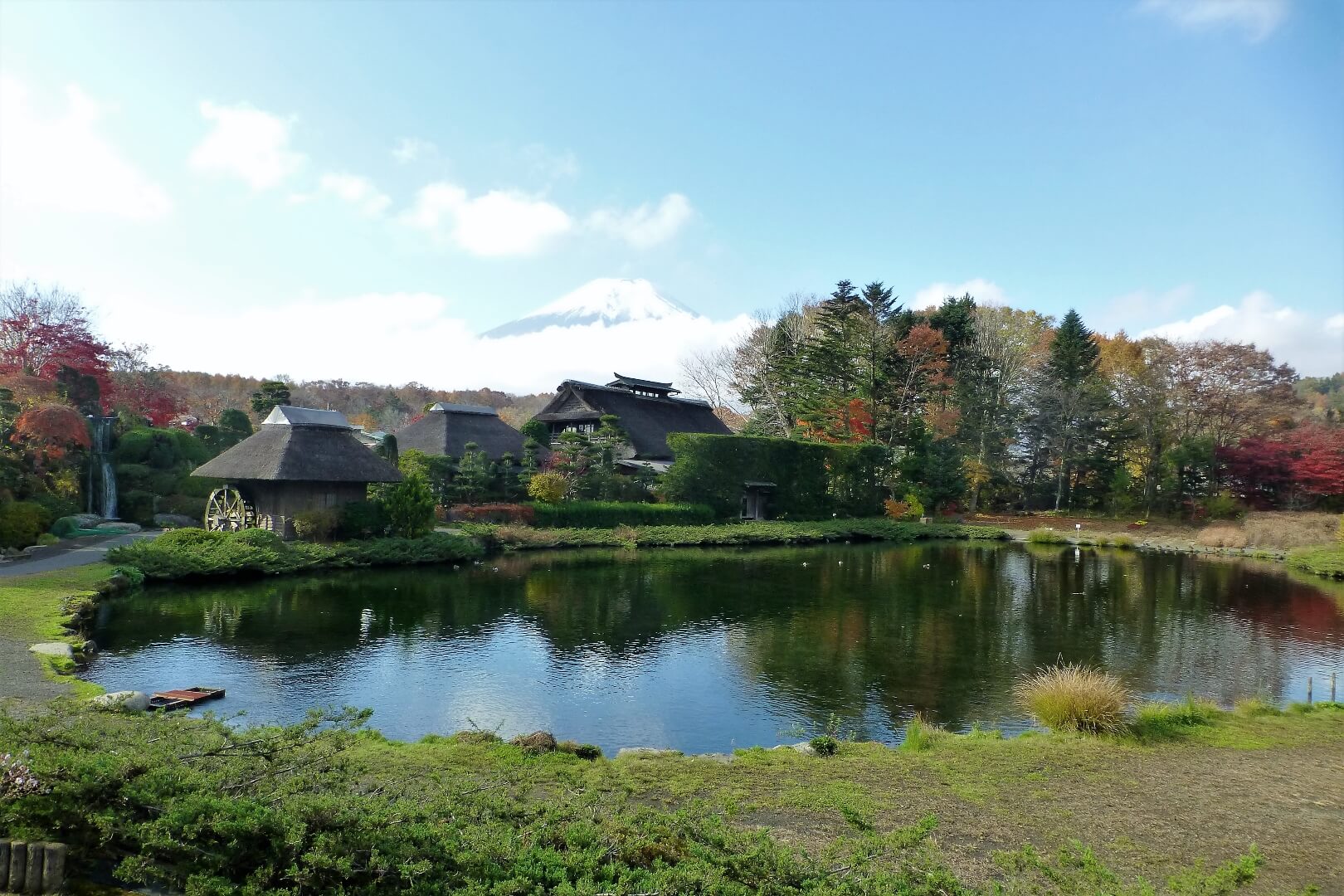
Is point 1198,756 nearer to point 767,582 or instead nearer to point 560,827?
point 560,827

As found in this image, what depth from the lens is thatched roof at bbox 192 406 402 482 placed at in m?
21.4

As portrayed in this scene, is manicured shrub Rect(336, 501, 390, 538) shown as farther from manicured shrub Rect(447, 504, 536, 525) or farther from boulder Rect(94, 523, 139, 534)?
boulder Rect(94, 523, 139, 534)

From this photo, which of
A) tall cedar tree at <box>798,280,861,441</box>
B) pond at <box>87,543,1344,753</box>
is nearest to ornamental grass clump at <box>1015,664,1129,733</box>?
pond at <box>87,543,1344,753</box>

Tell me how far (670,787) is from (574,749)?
1410mm

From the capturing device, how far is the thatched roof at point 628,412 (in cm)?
3550

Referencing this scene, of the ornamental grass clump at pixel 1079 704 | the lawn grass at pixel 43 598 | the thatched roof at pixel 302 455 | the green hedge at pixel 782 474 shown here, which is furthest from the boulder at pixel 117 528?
the ornamental grass clump at pixel 1079 704

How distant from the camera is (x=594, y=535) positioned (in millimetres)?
26297

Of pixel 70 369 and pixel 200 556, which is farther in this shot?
pixel 70 369

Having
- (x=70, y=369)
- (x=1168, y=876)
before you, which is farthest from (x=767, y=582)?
(x=70, y=369)

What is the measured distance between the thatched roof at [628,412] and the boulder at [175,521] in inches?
612

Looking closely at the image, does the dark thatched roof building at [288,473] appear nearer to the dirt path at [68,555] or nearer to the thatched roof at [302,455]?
the thatched roof at [302,455]

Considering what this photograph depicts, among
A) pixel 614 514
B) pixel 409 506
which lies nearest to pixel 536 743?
pixel 409 506

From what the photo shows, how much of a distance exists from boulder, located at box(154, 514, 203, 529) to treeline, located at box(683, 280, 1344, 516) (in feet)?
88.1

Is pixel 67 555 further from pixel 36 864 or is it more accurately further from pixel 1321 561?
pixel 1321 561
